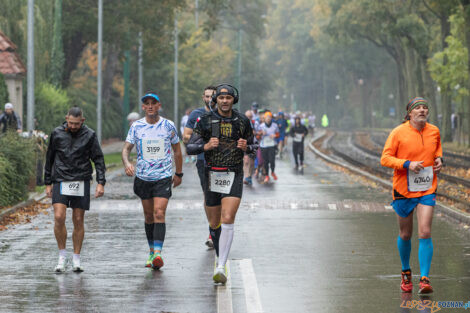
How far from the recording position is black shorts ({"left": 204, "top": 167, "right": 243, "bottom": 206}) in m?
10.2

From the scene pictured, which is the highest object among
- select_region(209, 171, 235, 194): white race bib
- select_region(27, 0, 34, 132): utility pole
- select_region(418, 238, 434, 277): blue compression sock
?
select_region(27, 0, 34, 132): utility pole

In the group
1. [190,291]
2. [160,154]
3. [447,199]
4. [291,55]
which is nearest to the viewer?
[190,291]

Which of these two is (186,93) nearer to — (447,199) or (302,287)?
(447,199)

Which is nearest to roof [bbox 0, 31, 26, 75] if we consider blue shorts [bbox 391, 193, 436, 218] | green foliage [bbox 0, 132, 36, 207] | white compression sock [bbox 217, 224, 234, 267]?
green foliage [bbox 0, 132, 36, 207]

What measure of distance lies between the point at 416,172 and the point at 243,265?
2.60m

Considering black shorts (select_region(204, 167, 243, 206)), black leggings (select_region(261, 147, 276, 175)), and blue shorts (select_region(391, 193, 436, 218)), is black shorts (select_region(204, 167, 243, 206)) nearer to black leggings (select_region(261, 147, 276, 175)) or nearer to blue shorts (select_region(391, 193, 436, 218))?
blue shorts (select_region(391, 193, 436, 218))

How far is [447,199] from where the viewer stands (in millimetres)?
20672

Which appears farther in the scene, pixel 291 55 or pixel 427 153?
pixel 291 55

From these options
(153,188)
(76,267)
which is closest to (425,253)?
(153,188)

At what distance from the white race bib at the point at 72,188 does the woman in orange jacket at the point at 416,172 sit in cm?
316

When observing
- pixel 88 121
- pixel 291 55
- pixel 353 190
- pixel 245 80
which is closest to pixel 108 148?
pixel 88 121

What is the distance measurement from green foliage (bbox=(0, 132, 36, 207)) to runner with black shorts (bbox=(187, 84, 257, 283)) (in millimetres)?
7251

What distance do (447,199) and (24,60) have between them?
22023mm

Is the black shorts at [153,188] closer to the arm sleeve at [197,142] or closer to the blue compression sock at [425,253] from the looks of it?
the arm sleeve at [197,142]
